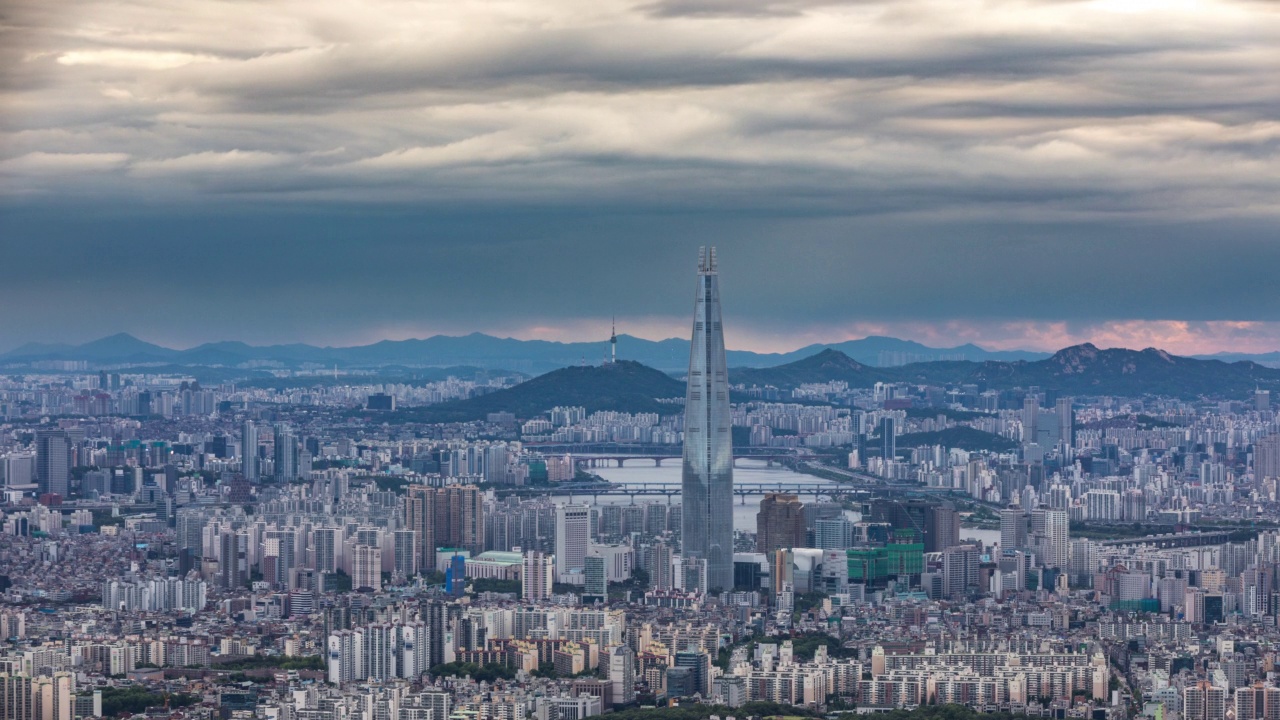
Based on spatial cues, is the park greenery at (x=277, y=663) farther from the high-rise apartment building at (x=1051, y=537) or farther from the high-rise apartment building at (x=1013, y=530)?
the high-rise apartment building at (x=1013, y=530)

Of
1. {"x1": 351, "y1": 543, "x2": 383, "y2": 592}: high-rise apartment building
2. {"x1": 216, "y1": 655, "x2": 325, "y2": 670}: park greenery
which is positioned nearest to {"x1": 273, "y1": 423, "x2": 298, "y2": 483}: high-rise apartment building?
{"x1": 351, "y1": 543, "x2": 383, "y2": 592}: high-rise apartment building

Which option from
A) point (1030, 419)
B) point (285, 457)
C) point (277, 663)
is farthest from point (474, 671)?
point (1030, 419)

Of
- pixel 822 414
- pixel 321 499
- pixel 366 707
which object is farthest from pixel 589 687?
pixel 822 414

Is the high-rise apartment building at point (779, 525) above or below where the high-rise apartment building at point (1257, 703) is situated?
above

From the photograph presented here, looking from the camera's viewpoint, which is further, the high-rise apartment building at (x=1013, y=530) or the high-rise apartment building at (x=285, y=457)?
the high-rise apartment building at (x=285, y=457)

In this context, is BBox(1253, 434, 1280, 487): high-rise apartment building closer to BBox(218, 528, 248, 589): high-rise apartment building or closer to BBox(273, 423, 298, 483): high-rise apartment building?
BBox(273, 423, 298, 483): high-rise apartment building

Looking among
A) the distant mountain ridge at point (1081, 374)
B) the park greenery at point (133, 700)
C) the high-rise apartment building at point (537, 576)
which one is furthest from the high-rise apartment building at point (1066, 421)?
the park greenery at point (133, 700)

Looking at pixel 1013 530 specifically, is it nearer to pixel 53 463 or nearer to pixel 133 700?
pixel 53 463
